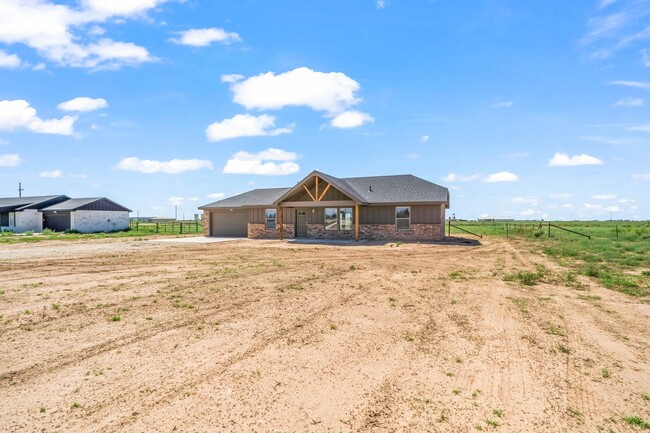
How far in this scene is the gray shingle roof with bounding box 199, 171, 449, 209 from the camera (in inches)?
994

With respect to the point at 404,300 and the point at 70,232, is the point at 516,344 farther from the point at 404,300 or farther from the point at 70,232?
the point at 70,232

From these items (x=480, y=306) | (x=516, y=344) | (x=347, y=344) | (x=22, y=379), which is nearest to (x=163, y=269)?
(x=22, y=379)

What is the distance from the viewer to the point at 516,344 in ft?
19.5

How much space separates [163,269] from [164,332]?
7820 mm

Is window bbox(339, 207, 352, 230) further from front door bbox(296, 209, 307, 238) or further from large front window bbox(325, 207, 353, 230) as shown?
front door bbox(296, 209, 307, 238)

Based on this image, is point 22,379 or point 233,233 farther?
point 233,233

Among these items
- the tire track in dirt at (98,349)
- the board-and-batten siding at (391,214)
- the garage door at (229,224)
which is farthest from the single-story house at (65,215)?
the tire track in dirt at (98,349)

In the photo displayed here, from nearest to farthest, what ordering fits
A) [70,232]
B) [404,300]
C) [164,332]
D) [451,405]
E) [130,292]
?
[451,405]
[164,332]
[404,300]
[130,292]
[70,232]

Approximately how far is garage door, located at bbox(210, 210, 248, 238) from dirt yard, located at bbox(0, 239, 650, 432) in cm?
2139

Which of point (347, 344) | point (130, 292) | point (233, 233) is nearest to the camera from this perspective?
point (347, 344)

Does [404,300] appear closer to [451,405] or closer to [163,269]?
[451,405]

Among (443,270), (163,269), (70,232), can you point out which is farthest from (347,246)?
(70,232)

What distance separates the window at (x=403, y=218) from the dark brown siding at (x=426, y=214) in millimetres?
294

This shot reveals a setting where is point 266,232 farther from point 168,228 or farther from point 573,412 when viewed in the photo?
point 573,412
